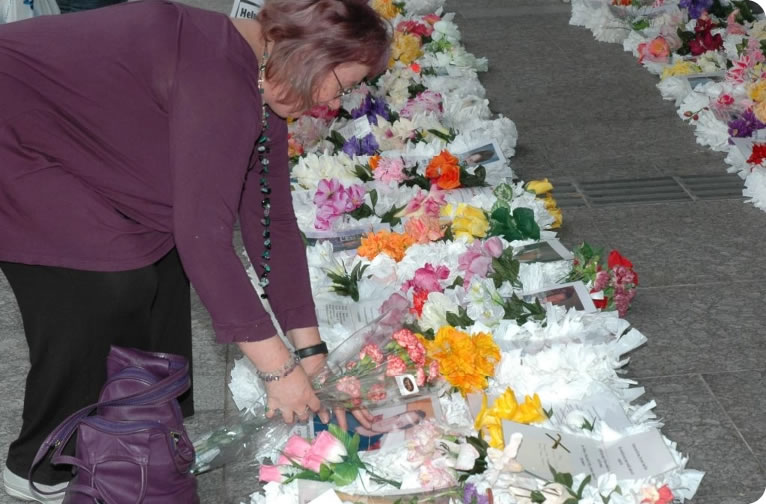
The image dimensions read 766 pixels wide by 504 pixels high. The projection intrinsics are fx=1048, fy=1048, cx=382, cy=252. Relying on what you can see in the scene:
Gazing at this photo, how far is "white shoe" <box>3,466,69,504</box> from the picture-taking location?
2.45 metres

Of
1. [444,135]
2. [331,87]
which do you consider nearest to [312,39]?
[331,87]

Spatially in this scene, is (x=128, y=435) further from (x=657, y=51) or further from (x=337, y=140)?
Result: (x=657, y=51)

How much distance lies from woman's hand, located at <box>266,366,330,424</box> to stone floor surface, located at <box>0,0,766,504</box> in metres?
0.55

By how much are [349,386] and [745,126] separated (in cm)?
271

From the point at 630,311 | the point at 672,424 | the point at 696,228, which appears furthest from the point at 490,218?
the point at 672,424

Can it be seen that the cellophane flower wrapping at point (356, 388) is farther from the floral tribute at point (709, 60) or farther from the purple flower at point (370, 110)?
the purple flower at point (370, 110)

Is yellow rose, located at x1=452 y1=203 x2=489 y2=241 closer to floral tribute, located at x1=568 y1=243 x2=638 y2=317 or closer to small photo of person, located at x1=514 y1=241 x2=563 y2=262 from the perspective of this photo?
small photo of person, located at x1=514 y1=241 x2=563 y2=262

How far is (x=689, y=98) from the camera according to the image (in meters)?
4.96

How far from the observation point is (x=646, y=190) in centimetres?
423

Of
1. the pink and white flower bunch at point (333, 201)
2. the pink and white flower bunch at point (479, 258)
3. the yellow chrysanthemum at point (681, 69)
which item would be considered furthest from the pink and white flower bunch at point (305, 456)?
the yellow chrysanthemum at point (681, 69)

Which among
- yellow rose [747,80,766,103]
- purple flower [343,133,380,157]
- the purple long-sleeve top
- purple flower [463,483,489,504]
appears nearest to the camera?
the purple long-sleeve top

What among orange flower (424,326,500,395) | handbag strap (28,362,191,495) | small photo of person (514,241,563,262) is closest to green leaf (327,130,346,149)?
small photo of person (514,241,563,262)

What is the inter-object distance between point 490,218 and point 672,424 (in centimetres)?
109

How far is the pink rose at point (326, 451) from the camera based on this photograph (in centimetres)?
243
